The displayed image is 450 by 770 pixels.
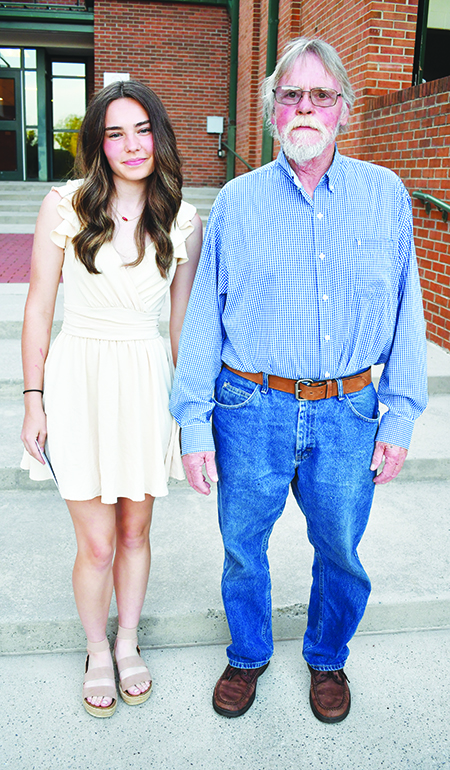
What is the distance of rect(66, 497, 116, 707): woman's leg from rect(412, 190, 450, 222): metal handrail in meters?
3.34

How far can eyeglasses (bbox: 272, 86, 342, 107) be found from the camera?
1.71 m

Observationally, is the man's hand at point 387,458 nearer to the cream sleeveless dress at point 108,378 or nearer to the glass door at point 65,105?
the cream sleeveless dress at point 108,378

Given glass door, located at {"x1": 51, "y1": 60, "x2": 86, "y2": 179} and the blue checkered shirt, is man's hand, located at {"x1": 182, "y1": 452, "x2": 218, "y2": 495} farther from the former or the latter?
glass door, located at {"x1": 51, "y1": 60, "x2": 86, "y2": 179}

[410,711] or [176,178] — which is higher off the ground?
[176,178]

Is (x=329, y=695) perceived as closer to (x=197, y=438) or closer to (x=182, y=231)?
(x=197, y=438)

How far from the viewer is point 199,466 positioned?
1931mm

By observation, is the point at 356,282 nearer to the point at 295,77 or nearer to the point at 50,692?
the point at 295,77

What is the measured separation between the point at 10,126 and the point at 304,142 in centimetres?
1427

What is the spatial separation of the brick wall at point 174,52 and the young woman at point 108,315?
11026mm

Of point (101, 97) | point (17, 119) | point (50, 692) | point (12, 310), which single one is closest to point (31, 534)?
point (50, 692)

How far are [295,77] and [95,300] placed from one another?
0.79 m

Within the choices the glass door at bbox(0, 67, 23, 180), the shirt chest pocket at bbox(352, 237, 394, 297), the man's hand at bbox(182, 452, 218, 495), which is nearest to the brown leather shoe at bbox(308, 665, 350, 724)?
the man's hand at bbox(182, 452, 218, 495)

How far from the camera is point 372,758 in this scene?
1.96 metres

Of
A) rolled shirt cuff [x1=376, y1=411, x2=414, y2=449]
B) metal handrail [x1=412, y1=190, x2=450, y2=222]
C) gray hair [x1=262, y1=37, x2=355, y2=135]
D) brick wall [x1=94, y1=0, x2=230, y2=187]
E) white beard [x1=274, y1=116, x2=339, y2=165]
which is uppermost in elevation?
brick wall [x1=94, y1=0, x2=230, y2=187]
